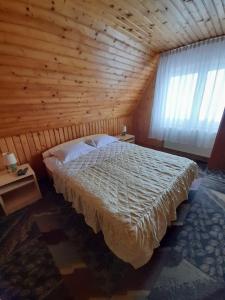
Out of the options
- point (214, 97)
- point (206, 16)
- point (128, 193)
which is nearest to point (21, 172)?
point (128, 193)

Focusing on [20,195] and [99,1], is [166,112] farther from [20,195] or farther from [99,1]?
[20,195]

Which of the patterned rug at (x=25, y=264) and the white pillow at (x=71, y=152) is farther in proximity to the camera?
the white pillow at (x=71, y=152)

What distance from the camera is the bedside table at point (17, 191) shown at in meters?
1.94

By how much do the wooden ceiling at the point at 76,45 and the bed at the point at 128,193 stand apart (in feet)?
2.99

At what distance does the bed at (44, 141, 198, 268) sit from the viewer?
1.18 metres

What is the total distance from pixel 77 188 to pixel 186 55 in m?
3.12

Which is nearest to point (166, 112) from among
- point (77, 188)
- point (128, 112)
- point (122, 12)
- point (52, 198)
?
point (128, 112)

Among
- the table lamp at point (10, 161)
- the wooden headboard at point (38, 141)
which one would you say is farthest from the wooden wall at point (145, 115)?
the table lamp at point (10, 161)

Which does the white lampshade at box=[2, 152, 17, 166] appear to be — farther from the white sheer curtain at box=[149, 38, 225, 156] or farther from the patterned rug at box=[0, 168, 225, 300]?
the white sheer curtain at box=[149, 38, 225, 156]

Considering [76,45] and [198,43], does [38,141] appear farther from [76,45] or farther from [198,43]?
Answer: [198,43]

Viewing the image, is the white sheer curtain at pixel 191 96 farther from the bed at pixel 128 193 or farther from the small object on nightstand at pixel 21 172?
the small object on nightstand at pixel 21 172

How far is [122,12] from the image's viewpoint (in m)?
1.49

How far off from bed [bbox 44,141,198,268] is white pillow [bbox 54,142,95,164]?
3.3 inches

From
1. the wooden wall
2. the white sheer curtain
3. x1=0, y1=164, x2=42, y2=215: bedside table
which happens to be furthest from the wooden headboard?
the white sheer curtain
